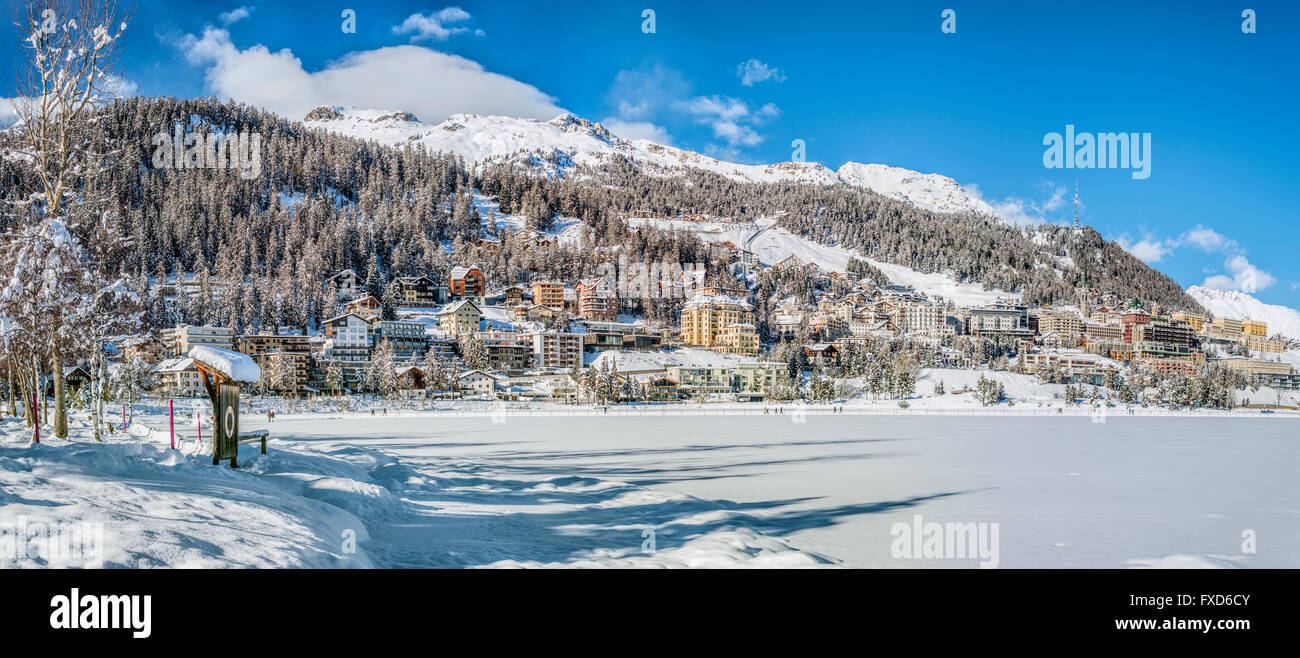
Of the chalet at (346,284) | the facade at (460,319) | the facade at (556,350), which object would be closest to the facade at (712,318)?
the facade at (556,350)

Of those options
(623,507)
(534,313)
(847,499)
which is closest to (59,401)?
(623,507)

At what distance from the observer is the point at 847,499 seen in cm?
1342

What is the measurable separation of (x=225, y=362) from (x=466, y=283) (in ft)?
464

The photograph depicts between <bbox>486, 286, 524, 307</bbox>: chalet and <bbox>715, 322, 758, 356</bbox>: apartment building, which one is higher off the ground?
<bbox>486, 286, 524, 307</bbox>: chalet

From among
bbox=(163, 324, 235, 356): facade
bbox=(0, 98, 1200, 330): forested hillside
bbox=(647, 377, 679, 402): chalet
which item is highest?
bbox=(0, 98, 1200, 330): forested hillside

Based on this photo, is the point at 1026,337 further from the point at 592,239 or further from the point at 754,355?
the point at 592,239

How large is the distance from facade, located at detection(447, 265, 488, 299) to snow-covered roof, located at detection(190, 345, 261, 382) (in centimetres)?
13921

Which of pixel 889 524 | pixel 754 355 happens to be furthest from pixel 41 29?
pixel 754 355

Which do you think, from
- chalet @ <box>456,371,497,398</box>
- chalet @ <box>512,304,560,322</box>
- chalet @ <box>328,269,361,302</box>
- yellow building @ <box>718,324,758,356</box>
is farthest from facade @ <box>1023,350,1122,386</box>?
chalet @ <box>328,269,361,302</box>

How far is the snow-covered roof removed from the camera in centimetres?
1159

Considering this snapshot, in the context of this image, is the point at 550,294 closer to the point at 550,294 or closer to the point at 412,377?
the point at 550,294

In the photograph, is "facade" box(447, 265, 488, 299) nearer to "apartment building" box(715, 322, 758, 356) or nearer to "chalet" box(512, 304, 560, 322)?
"chalet" box(512, 304, 560, 322)

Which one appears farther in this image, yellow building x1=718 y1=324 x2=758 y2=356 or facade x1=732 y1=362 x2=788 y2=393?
yellow building x1=718 y1=324 x2=758 y2=356

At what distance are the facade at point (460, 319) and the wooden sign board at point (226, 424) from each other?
10785 cm
